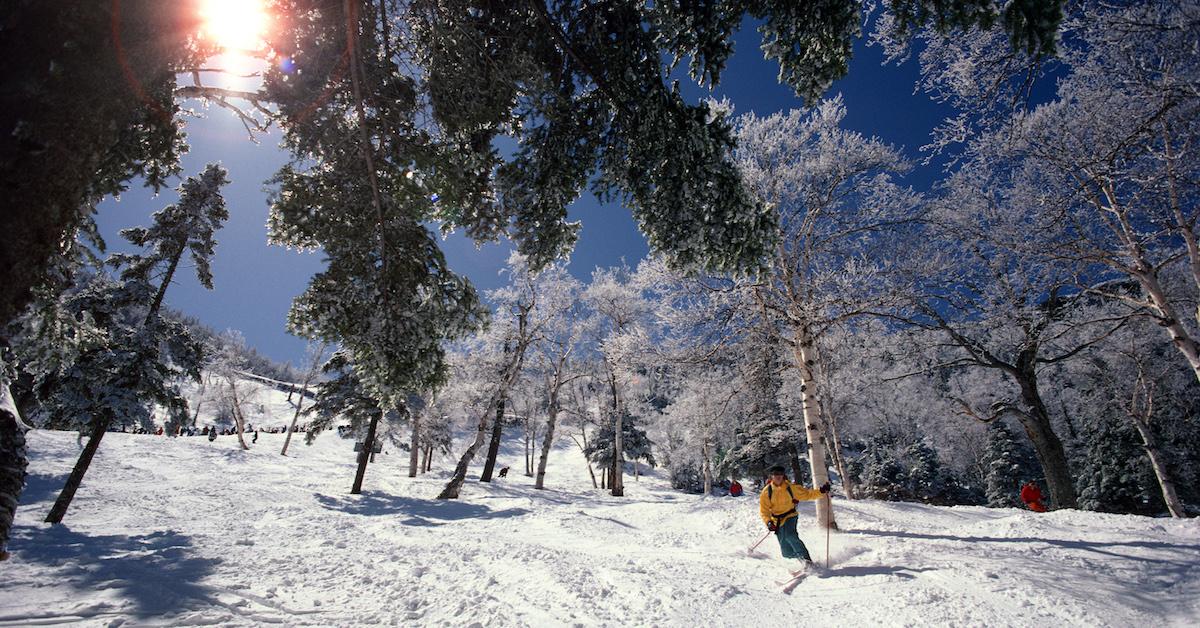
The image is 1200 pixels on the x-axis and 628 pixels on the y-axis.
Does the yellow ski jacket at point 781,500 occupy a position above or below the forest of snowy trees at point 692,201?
below

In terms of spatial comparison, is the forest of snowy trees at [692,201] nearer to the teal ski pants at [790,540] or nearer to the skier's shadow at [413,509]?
the teal ski pants at [790,540]

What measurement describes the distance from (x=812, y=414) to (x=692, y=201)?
5.67 metres

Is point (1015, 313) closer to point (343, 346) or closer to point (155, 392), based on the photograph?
point (343, 346)

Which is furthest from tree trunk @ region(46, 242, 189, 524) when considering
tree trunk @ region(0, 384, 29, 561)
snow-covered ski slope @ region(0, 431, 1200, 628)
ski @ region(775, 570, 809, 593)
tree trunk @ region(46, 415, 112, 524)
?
ski @ region(775, 570, 809, 593)

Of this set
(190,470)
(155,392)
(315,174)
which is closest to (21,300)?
(315,174)

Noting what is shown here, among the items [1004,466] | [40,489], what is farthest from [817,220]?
[1004,466]

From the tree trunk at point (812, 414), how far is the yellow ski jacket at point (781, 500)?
1.38 m

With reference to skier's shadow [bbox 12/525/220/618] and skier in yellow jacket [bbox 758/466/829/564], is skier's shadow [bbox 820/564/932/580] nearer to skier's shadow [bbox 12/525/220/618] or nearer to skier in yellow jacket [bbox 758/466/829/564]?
skier in yellow jacket [bbox 758/466/829/564]

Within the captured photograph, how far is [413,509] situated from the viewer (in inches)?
599

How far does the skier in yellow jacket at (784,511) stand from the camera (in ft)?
23.0

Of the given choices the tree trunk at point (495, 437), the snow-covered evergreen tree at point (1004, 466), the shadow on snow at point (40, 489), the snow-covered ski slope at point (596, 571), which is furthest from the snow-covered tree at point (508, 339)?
the snow-covered evergreen tree at point (1004, 466)

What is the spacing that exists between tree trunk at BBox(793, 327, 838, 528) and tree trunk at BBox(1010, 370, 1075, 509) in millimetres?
6541

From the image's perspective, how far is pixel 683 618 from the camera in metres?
4.84

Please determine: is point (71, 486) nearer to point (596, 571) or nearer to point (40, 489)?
point (40, 489)
